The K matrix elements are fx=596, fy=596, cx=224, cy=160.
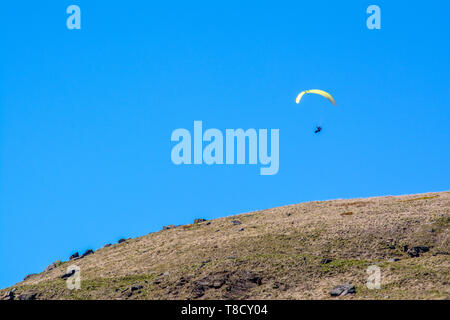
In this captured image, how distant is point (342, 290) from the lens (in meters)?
43.6

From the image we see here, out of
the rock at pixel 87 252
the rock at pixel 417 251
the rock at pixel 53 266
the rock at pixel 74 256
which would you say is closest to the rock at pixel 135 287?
the rock at pixel 417 251

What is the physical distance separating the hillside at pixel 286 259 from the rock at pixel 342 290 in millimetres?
436

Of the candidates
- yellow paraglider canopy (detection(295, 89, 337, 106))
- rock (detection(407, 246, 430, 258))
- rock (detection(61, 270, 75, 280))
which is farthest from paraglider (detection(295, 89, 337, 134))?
rock (detection(61, 270, 75, 280))

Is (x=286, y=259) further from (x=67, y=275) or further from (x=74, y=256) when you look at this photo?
(x=74, y=256)

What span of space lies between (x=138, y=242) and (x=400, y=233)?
32.4 meters

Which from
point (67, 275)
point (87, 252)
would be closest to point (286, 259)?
point (67, 275)

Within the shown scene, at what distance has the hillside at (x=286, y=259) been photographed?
45.8 m

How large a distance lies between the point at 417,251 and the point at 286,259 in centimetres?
1129

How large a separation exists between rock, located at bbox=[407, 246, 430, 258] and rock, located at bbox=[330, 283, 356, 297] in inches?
381

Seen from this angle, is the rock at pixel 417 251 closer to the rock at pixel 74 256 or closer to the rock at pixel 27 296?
the rock at pixel 27 296

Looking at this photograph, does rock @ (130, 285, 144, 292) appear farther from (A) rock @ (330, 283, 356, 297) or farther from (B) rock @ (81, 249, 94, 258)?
(B) rock @ (81, 249, 94, 258)

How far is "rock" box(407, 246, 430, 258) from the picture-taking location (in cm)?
5091
